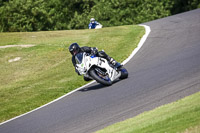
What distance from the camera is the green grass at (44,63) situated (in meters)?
14.4

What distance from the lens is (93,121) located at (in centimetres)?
951

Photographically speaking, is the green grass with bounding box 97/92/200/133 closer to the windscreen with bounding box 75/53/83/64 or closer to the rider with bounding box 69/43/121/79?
the windscreen with bounding box 75/53/83/64

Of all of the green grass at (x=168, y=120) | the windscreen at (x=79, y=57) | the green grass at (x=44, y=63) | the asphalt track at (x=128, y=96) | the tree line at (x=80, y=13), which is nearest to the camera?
the green grass at (x=168, y=120)

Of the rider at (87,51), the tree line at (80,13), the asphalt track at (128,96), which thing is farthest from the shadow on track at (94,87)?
the tree line at (80,13)

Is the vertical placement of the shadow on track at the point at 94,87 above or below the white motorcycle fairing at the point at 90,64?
below

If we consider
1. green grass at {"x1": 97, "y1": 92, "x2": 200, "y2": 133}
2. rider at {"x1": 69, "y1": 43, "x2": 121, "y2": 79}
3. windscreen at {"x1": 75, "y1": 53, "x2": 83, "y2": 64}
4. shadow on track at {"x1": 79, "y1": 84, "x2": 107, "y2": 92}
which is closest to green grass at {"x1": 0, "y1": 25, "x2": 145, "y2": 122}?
shadow on track at {"x1": 79, "y1": 84, "x2": 107, "y2": 92}

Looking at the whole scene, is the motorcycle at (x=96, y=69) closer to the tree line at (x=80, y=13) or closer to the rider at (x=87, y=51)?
the rider at (x=87, y=51)

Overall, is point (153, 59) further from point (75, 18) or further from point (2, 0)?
point (2, 0)

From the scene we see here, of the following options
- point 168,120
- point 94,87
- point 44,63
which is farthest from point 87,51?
point 44,63

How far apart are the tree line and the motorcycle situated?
35.4 m

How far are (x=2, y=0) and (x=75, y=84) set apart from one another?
1693 inches

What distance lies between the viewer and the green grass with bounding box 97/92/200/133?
6.64 metres

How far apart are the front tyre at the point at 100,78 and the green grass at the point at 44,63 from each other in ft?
6.65

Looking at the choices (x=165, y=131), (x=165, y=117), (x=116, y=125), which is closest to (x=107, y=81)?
(x=116, y=125)
